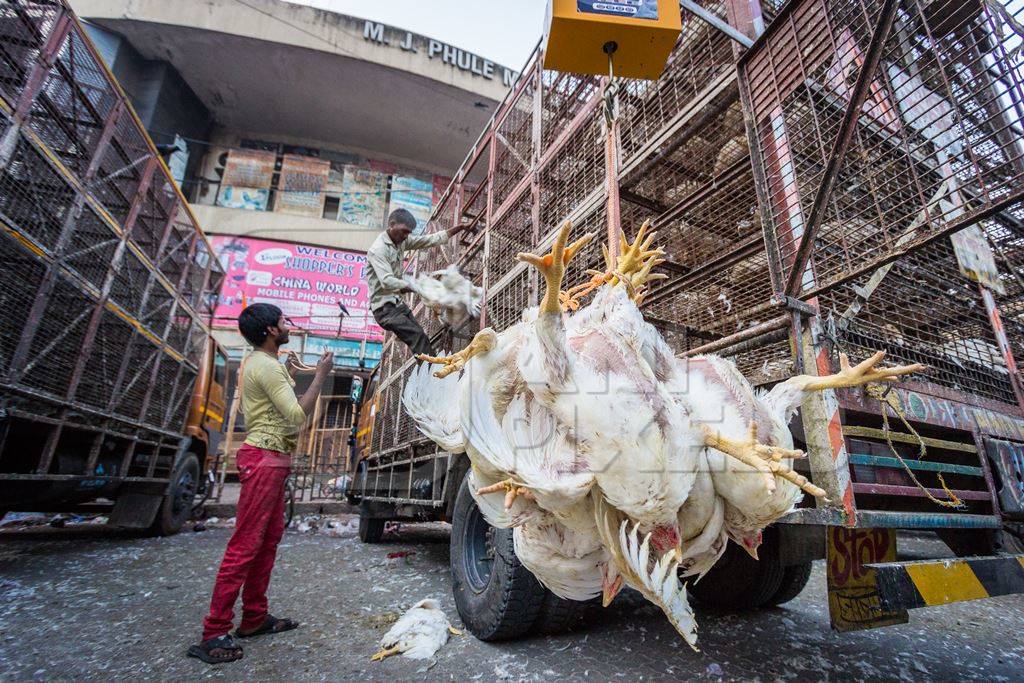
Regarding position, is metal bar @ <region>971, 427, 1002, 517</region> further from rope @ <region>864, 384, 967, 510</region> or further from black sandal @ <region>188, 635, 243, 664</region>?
black sandal @ <region>188, 635, 243, 664</region>

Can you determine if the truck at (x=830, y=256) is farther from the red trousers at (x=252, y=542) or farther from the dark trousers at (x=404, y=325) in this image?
the red trousers at (x=252, y=542)

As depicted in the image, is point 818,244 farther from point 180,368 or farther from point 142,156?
point 180,368

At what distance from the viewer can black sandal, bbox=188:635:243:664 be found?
246cm

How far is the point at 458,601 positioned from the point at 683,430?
2.15m

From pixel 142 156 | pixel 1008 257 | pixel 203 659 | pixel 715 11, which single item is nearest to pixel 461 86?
pixel 142 156

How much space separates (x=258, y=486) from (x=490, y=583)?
1.49 m

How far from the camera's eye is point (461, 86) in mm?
17719

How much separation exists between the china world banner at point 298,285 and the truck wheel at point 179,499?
8925 millimetres

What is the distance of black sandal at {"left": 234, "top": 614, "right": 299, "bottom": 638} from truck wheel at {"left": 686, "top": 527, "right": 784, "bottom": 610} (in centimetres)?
286

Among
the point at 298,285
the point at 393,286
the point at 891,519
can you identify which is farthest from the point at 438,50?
the point at 891,519

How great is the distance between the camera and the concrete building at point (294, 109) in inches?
638

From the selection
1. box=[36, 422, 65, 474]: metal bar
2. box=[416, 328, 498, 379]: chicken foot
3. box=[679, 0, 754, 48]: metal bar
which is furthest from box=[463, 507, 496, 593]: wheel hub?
box=[36, 422, 65, 474]: metal bar

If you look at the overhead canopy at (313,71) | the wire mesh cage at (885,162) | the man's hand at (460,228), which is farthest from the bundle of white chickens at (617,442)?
the overhead canopy at (313,71)

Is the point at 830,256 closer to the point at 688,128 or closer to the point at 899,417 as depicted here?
the point at 899,417
